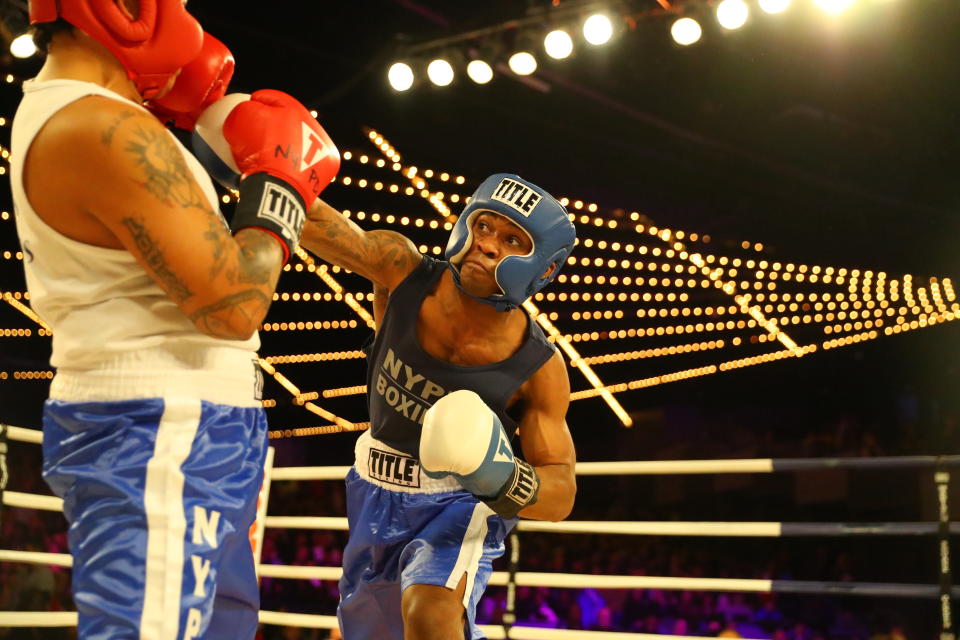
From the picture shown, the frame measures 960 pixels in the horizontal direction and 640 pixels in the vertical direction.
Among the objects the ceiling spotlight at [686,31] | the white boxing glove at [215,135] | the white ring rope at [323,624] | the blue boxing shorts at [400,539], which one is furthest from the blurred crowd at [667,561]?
the white boxing glove at [215,135]

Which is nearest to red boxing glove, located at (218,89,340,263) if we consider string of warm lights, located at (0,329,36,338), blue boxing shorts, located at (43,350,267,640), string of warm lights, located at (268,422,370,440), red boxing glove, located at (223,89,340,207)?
red boxing glove, located at (223,89,340,207)

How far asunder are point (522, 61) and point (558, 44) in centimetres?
23

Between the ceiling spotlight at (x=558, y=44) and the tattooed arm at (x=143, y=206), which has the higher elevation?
the ceiling spotlight at (x=558, y=44)

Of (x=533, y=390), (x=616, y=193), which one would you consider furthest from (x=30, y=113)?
(x=616, y=193)

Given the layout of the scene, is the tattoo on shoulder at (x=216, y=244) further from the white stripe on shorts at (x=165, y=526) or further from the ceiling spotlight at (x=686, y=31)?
the ceiling spotlight at (x=686, y=31)

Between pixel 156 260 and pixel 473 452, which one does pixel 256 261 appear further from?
pixel 473 452

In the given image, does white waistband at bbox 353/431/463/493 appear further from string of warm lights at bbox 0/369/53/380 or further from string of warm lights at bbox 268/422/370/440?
string of warm lights at bbox 0/369/53/380

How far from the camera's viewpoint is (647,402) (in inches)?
364

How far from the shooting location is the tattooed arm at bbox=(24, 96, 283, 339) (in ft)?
3.81

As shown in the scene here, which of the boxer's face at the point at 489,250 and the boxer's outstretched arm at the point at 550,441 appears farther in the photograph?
the boxer's face at the point at 489,250

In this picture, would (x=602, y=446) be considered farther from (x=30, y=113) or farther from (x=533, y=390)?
(x=30, y=113)

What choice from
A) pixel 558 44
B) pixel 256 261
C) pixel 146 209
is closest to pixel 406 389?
pixel 256 261

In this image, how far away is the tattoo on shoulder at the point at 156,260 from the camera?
117 centimetres

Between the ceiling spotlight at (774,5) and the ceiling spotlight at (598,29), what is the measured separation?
75 centimetres
